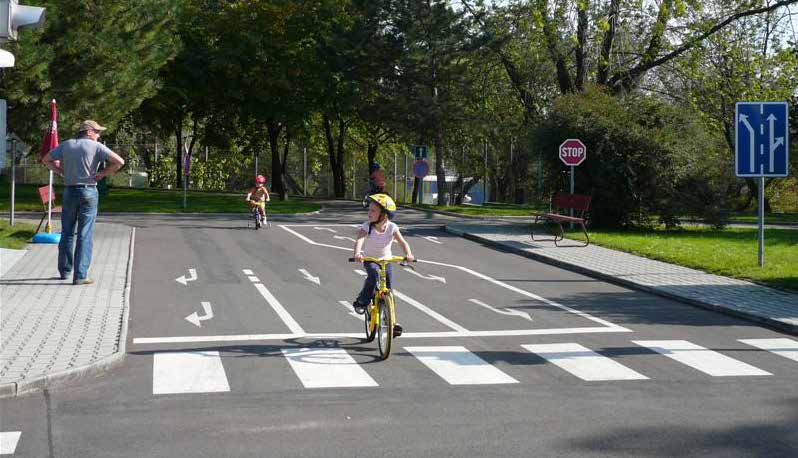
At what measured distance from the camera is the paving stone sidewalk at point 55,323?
8.20 m

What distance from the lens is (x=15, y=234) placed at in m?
22.0

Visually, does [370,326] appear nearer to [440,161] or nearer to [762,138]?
[762,138]

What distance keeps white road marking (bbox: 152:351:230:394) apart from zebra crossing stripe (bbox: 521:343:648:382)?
2.98 meters

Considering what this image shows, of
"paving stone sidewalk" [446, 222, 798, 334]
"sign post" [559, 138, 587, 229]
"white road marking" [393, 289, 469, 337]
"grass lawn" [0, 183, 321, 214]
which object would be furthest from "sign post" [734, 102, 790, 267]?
"grass lawn" [0, 183, 321, 214]

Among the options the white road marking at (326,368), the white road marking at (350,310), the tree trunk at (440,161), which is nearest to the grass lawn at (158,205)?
the tree trunk at (440,161)

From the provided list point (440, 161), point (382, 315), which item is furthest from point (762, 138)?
point (440, 161)

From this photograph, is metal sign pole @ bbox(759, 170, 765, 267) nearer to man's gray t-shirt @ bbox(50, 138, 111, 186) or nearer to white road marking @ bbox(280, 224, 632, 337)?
white road marking @ bbox(280, 224, 632, 337)

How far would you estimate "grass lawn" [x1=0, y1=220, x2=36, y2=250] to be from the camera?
19.5m

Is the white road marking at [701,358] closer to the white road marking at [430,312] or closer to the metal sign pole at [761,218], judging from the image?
the white road marking at [430,312]

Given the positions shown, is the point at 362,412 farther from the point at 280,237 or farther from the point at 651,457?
the point at 280,237

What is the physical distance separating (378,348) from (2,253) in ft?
34.5

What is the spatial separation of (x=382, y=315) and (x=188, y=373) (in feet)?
6.14

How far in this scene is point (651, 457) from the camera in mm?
6012

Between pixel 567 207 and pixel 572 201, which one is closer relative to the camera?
pixel 572 201
